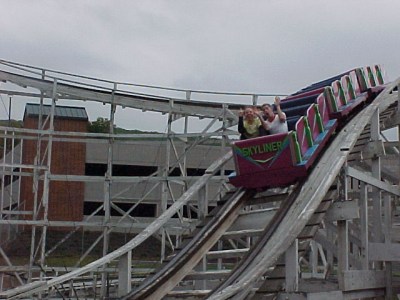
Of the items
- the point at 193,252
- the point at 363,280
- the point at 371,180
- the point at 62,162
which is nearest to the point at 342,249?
the point at 363,280

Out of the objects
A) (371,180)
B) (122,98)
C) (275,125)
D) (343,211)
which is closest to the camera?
(343,211)

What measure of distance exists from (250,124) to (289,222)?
2.60 metres

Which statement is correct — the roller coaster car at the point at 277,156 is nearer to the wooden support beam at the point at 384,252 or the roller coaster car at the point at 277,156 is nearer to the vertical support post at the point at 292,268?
the wooden support beam at the point at 384,252

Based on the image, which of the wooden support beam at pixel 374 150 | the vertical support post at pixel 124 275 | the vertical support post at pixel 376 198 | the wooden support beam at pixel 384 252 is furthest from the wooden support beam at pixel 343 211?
A: the vertical support post at pixel 124 275

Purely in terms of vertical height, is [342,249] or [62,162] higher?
[62,162]

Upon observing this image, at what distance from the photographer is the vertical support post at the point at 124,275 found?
702cm

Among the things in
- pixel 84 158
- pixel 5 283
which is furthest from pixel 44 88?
pixel 84 158

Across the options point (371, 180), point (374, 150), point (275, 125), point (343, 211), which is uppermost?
point (275, 125)

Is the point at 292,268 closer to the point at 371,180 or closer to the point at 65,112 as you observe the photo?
the point at 371,180

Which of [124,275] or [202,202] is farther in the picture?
[202,202]

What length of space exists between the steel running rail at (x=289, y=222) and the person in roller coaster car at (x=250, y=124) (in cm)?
101

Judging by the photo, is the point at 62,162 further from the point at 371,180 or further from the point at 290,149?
the point at 371,180

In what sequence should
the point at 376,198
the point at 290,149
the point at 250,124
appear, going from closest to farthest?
1. the point at 290,149
2. the point at 376,198
3. the point at 250,124

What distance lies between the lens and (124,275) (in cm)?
716
